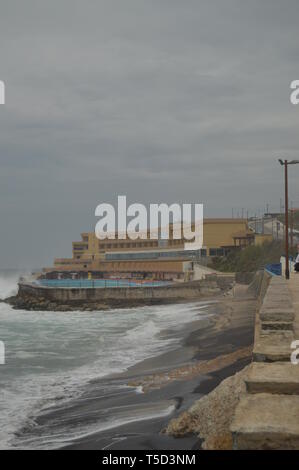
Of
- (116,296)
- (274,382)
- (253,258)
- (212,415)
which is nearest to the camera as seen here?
(274,382)

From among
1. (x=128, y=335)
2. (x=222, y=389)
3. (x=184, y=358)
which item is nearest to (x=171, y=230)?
(x=128, y=335)

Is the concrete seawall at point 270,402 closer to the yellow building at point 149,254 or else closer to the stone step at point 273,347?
the stone step at point 273,347

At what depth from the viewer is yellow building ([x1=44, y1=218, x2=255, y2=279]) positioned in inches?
2751

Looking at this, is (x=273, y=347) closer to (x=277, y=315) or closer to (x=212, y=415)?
(x=212, y=415)

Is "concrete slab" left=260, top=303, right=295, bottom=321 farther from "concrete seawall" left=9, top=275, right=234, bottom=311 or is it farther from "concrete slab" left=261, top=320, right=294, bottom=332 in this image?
"concrete seawall" left=9, top=275, right=234, bottom=311

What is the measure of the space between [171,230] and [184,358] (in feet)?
213

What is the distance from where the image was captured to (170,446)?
7.12 metres

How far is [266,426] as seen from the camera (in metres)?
3.98

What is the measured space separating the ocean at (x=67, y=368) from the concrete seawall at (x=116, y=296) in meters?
12.4

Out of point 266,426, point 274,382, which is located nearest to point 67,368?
point 274,382

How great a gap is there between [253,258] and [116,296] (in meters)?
19.1

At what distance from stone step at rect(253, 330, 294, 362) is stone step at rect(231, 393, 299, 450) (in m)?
1.68
